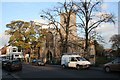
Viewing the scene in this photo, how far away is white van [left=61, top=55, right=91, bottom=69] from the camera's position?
3713cm

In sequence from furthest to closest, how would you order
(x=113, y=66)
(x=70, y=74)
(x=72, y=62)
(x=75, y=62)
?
(x=72, y=62), (x=75, y=62), (x=113, y=66), (x=70, y=74)

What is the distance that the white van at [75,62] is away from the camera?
37131mm

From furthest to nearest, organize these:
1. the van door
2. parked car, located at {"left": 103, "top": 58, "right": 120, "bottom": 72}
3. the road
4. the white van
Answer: the van door, the white van, parked car, located at {"left": 103, "top": 58, "right": 120, "bottom": 72}, the road

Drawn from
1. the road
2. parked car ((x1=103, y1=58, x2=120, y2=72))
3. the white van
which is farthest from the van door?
parked car ((x1=103, y1=58, x2=120, y2=72))

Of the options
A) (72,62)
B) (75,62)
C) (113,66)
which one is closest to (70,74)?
(113,66)

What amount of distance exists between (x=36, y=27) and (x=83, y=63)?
169 ft

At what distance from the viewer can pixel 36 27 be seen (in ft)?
285

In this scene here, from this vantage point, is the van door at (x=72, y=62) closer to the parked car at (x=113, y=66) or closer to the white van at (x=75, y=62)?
the white van at (x=75, y=62)

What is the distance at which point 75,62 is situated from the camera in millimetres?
38938

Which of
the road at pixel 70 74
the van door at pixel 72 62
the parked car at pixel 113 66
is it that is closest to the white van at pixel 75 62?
the van door at pixel 72 62

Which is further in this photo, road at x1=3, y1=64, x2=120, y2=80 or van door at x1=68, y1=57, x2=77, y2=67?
van door at x1=68, y1=57, x2=77, y2=67

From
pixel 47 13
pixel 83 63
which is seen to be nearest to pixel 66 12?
pixel 47 13

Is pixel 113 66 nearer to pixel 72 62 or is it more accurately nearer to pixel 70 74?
pixel 70 74

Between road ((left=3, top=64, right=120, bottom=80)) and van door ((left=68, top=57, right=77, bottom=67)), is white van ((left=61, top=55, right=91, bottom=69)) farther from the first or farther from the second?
road ((left=3, top=64, right=120, bottom=80))
